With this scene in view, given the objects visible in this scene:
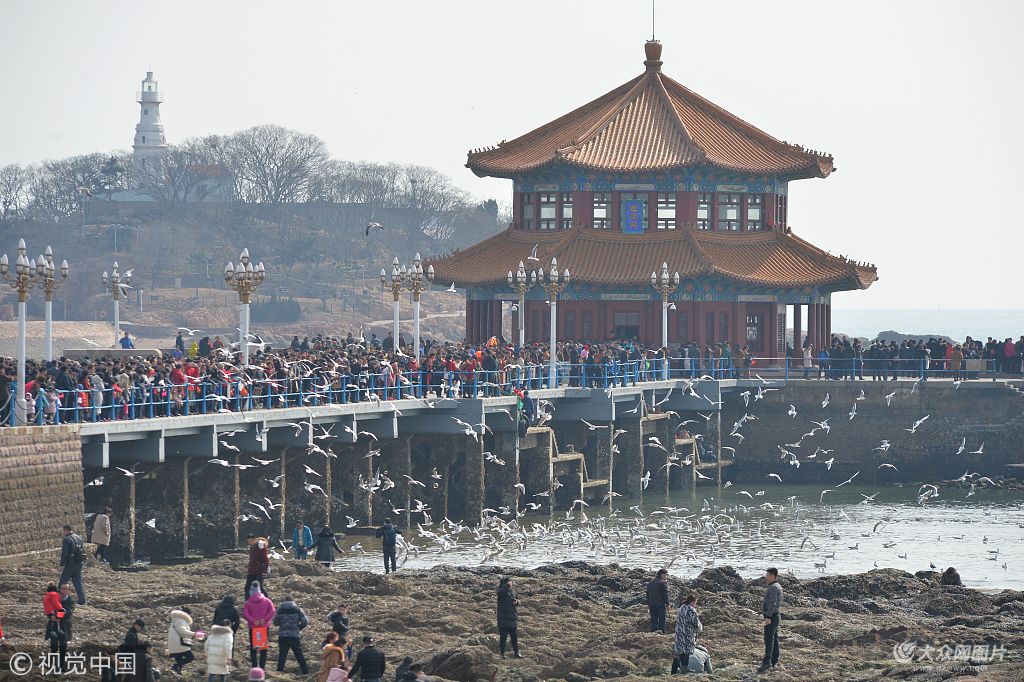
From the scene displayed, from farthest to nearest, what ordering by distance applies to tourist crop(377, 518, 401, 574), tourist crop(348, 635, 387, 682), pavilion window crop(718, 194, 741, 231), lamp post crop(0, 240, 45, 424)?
pavilion window crop(718, 194, 741, 231) < tourist crop(377, 518, 401, 574) < lamp post crop(0, 240, 45, 424) < tourist crop(348, 635, 387, 682)

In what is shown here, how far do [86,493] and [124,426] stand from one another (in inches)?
87.6

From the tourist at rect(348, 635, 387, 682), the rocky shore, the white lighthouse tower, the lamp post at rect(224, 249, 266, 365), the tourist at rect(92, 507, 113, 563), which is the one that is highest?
the white lighthouse tower

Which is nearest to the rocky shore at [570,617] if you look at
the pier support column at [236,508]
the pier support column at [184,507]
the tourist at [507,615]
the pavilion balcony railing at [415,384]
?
the tourist at [507,615]

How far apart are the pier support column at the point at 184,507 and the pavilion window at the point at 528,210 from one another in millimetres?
35343

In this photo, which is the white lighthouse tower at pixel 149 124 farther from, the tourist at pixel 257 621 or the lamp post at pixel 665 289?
the tourist at pixel 257 621

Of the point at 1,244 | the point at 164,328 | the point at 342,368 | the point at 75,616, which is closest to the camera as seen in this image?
the point at 75,616

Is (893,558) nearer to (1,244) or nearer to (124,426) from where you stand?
(124,426)

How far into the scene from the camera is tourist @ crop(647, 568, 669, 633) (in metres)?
36.1

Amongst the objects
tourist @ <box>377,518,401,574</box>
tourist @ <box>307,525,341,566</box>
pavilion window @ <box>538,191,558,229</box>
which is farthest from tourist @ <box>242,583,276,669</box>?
pavilion window @ <box>538,191,558,229</box>

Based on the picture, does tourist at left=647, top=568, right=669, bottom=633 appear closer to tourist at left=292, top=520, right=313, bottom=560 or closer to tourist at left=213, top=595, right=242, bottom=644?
tourist at left=213, top=595, right=242, bottom=644

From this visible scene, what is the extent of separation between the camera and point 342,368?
5166cm

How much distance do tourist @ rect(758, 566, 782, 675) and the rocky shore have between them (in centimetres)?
23

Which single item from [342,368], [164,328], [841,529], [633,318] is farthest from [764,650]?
[164,328]

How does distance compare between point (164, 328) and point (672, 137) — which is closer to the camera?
point (672, 137)
